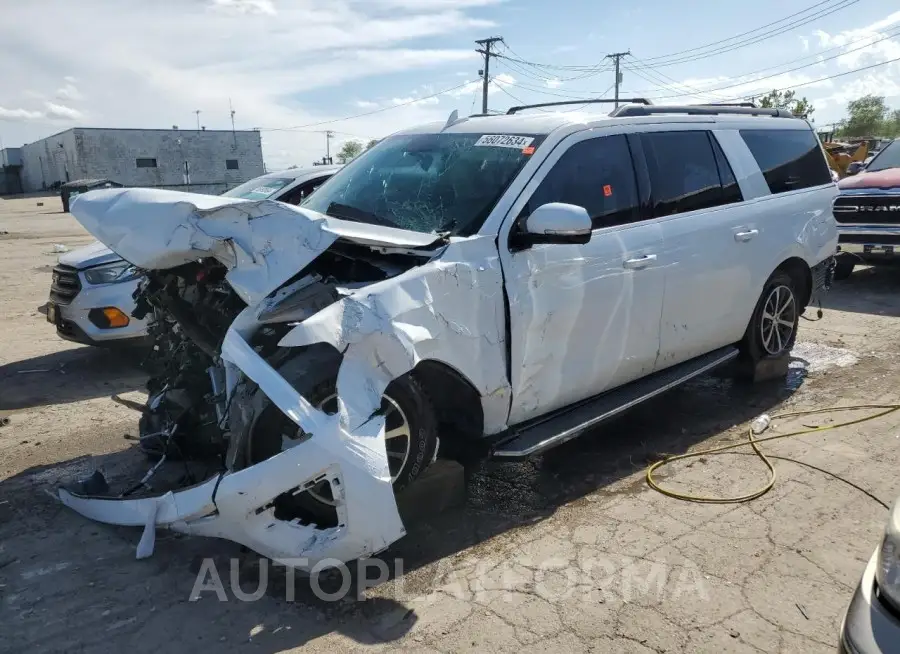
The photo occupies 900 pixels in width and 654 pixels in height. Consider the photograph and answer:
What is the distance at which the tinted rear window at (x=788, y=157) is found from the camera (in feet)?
17.2

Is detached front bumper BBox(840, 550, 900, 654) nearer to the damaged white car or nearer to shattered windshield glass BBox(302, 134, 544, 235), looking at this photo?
the damaged white car

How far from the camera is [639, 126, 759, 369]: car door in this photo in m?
4.36

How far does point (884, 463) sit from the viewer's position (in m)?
4.22

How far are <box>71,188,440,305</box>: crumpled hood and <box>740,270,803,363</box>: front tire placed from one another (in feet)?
10.4

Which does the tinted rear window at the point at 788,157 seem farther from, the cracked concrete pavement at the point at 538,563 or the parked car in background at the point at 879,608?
the parked car in background at the point at 879,608

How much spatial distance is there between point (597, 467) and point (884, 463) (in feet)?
5.59

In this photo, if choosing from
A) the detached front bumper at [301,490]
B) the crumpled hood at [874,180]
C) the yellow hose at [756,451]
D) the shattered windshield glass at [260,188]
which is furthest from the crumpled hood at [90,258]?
the crumpled hood at [874,180]

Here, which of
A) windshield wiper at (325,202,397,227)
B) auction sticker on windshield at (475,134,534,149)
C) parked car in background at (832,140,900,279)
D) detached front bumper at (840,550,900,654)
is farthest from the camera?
parked car in background at (832,140,900,279)

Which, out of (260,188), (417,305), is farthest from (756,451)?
(260,188)

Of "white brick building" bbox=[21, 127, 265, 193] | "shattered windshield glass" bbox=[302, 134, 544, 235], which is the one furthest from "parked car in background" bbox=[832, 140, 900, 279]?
"white brick building" bbox=[21, 127, 265, 193]

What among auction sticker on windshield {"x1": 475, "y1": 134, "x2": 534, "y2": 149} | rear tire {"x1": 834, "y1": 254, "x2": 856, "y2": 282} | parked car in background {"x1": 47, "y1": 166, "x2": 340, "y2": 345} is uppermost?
auction sticker on windshield {"x1": 475, "y1": 134, "x2": 534, "y2": 149}

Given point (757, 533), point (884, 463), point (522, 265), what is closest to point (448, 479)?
point (522, 265)

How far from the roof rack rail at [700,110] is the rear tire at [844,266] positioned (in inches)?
196

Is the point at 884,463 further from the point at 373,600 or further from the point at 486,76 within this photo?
the point at 486,76
